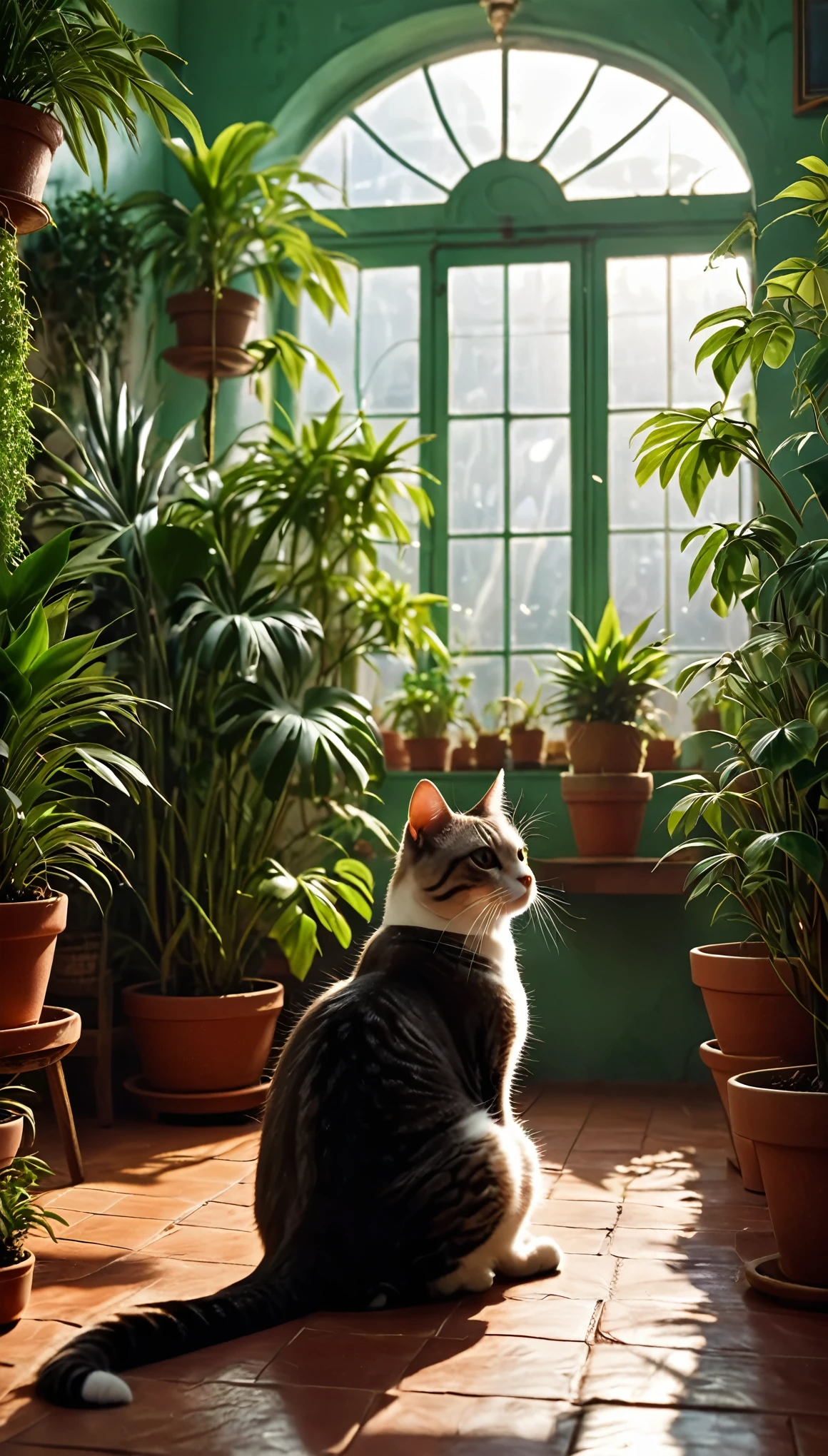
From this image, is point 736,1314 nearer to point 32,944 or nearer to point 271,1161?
point 271,1161

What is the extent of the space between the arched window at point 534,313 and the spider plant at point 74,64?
200cm

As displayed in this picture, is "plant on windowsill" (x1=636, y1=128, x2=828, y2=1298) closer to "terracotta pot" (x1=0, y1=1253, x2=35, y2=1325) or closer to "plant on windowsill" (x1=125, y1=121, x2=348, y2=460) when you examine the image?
"terracotta pot" (x1=0, y1=1253, x2=35, y2=1325)

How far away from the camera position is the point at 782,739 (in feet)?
6.68

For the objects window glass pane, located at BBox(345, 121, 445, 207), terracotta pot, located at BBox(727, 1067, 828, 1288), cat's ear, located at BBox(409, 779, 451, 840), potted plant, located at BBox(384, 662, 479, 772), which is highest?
window glass pane, located at BBox(345, 121, 445, 207)

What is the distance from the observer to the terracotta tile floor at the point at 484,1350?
1699mm

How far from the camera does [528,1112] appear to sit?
367 cm

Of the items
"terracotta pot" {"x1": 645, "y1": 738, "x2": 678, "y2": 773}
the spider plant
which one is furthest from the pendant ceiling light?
"terracotta pot" {"x1": 645, "y1": 738, "x2": 678, "y2": 773}

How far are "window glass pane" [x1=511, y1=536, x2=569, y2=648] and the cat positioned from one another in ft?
7.03

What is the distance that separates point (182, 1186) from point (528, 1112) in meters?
1.09

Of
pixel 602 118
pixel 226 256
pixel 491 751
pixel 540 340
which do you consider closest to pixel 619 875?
pixel 491 751

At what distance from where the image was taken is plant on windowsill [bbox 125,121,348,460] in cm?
385

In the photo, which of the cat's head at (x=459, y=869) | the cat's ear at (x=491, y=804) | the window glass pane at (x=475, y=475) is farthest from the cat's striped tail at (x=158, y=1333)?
the window glass pane at (x=475, y=475)

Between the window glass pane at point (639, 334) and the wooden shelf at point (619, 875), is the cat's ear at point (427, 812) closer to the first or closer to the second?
the wooden shelf at point (619, 875)

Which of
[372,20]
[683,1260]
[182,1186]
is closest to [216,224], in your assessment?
[372,20]
